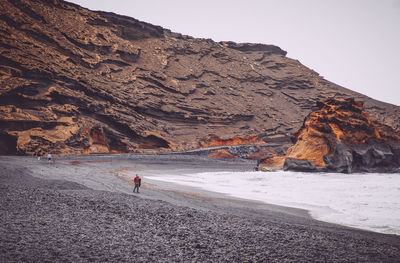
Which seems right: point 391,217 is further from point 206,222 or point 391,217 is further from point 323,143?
point 323,143

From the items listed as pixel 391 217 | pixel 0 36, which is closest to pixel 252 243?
pixel 391 217

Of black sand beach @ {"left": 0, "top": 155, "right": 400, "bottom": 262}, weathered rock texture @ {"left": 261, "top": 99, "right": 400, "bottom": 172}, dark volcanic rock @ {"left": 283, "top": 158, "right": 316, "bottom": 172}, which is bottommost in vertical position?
black sand beach @ {"left": 0, "top": 155, "right": 400, "bottom": 262}

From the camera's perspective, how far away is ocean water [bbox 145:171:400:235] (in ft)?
25.9

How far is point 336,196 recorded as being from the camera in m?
12.0

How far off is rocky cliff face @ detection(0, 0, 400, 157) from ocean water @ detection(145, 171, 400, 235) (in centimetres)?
1767

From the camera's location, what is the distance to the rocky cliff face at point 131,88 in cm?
2430

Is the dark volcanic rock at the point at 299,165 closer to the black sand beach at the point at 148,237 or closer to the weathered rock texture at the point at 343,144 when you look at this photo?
the weathered rock texture at the point at 343,144

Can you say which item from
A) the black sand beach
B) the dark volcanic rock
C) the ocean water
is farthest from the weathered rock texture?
the black sand beach

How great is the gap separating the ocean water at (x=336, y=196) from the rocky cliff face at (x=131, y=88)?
1767 centimetres

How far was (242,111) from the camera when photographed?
47344 millimetres

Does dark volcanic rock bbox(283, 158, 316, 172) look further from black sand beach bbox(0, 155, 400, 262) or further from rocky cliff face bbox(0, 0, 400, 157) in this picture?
rocky cliff face bbox(0, 0, 400, 157)

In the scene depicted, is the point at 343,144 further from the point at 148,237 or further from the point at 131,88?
the point at 131,88

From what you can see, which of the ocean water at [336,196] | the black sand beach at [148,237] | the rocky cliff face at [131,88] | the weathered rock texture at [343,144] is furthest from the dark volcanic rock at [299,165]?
the rocky cliff face at [131,88]

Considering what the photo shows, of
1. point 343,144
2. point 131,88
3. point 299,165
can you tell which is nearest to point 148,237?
point 299,165
